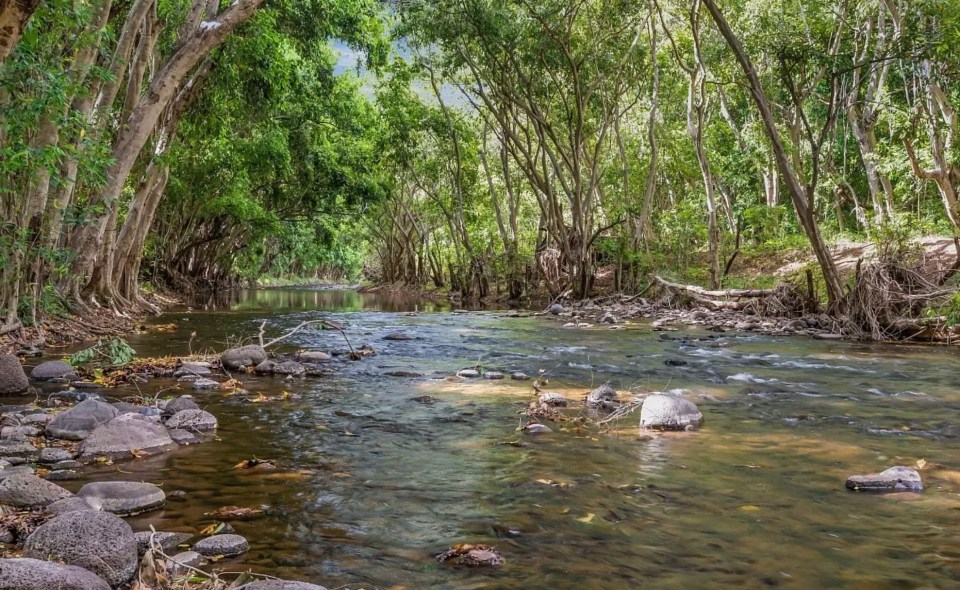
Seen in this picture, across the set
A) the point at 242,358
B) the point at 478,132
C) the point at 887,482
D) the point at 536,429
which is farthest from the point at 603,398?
the point at 478,132

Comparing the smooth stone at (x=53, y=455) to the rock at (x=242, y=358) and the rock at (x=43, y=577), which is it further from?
the rock at (x=242, y=358)

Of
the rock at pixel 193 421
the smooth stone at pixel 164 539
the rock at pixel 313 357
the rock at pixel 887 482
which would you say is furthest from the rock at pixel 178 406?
the rock at pixel 887 482

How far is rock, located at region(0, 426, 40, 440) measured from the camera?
16.0ft

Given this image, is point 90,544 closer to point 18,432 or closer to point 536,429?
point 18,432

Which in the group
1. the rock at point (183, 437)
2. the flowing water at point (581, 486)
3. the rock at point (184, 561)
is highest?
the rock at point (183, 437)

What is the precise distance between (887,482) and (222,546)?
3703 mm

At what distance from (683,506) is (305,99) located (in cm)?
2036

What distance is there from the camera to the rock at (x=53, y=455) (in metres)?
4.48

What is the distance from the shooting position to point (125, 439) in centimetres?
483

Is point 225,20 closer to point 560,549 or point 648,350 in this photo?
point 648,350

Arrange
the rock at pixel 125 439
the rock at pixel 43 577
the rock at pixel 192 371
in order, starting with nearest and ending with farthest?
the rock at pixel 43 577 → the rock at pixel 125 439 → the rock at pixel 192 371

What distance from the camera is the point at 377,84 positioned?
99.9ft

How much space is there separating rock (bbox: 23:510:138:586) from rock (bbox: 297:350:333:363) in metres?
6.68

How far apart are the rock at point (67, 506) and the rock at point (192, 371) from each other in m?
4.74
